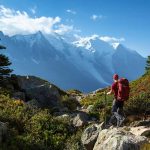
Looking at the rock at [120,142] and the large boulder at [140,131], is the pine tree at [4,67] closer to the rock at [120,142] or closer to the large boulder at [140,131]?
the large boulder at [140,131]

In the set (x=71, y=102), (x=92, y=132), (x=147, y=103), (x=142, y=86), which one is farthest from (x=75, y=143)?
(x=142, y=86)

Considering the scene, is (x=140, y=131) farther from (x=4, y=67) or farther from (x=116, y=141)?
(x=4, y=67)

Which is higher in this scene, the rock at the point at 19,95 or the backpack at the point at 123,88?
the rock at the point at 19,95

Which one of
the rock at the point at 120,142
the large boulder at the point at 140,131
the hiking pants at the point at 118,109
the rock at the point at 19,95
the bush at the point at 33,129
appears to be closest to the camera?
the rock at the point at 120,142

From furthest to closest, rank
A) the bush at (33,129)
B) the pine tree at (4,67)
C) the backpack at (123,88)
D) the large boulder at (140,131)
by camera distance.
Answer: the pine tree at (4,67)
the backpack at (123,88)
the large boulder at (140,131)
the bush at (33,129)

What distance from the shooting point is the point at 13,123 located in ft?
63.5

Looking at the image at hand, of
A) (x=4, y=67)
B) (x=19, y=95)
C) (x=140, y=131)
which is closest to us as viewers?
(x=140, y=131)

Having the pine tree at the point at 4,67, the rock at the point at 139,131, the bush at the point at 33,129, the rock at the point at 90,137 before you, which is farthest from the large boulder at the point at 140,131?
the pine tree at the point at 4,67

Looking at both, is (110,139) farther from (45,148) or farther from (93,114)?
(93,114)

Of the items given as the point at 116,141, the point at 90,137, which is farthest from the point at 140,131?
the point at 116,141

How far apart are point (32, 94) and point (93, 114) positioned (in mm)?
5385

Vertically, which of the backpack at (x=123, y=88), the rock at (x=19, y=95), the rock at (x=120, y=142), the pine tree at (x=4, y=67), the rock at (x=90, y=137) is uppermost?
the pine tree at (x=4, y=67)

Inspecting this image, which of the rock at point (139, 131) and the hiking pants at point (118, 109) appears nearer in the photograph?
the rock at point (139, 131)

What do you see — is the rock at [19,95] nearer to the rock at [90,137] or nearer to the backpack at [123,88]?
the backpack at [123,88]
